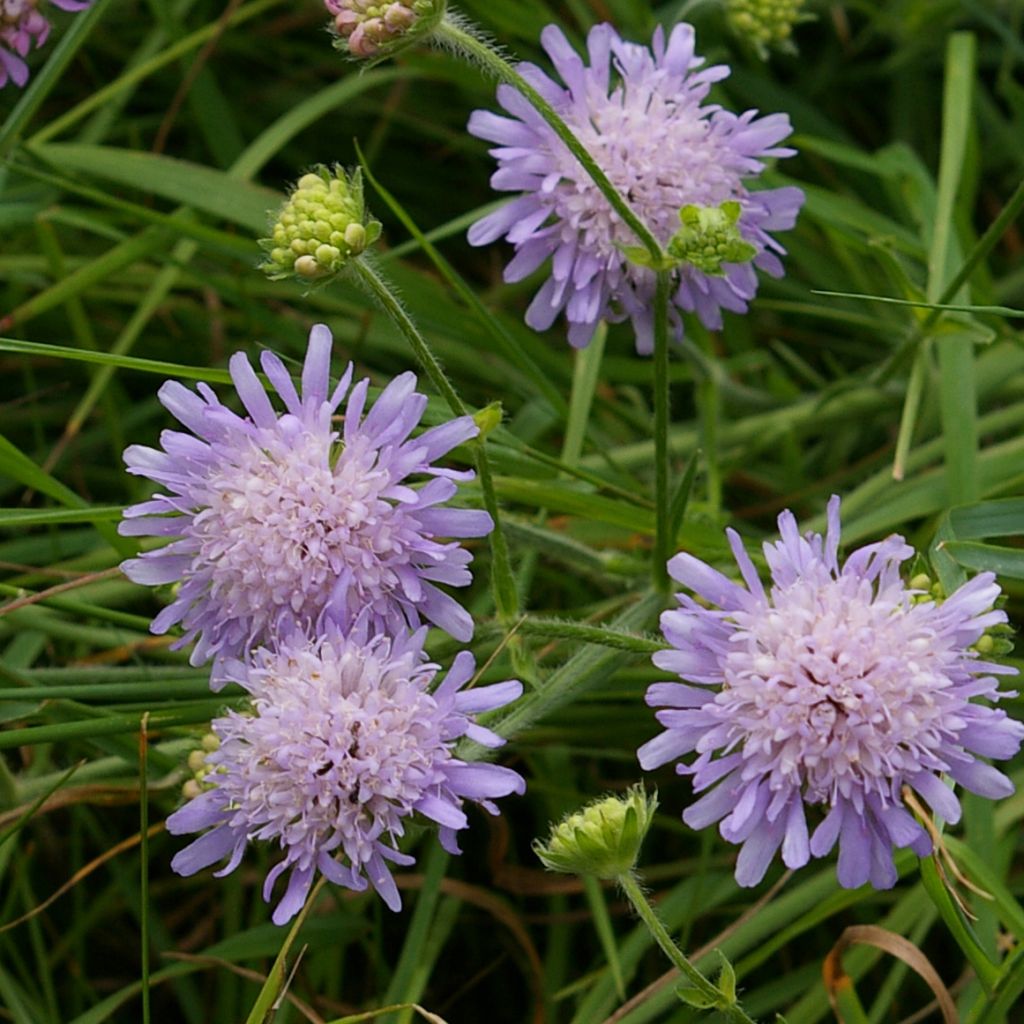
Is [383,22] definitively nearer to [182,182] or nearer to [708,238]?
[708,238]

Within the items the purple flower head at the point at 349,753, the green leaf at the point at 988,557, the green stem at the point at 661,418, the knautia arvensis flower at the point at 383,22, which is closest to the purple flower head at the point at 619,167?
the green stem at the point at 661,418

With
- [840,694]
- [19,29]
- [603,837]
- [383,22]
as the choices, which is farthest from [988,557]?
[19,29]

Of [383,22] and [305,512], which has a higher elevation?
[383,22]

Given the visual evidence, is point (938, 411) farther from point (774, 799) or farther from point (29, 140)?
point (29, 140)

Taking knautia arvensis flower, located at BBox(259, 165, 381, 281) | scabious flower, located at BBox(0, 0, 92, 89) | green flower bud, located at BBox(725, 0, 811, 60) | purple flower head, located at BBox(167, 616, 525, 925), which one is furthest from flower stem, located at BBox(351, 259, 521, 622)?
green flower bud, located at BBox(725, 0, 811, 60)

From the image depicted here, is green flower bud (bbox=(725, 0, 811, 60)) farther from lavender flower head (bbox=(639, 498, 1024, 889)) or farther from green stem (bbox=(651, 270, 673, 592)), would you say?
lavender flower head (bbox=(639, 498, 1024, 889))

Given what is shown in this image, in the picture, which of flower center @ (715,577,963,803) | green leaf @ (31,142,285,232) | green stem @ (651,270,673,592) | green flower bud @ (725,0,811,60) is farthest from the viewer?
green leaf @ (31,142,285,232)

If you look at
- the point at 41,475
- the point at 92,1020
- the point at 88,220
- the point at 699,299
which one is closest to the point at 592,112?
the point at 699,299
